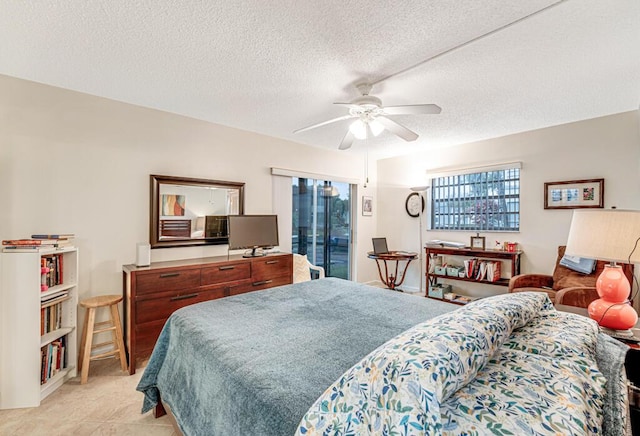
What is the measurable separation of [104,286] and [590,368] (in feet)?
11.8

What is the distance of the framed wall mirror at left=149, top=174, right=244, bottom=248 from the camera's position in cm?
324

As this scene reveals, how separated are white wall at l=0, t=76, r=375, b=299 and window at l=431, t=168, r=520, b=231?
343 centimetres

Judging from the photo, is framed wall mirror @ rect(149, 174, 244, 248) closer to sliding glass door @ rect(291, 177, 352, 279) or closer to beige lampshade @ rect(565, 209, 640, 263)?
sliding glass door @ rect(291, 177, 352, 279)

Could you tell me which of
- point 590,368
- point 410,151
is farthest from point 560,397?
point 410,151

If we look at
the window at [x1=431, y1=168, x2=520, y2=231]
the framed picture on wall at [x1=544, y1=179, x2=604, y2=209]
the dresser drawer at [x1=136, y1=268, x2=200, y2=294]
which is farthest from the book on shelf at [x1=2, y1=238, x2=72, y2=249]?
the framed picture on wall at [x1=544, y1=179, x2=604, y2=209]

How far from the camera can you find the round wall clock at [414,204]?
16.9 feet

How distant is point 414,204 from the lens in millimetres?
5230

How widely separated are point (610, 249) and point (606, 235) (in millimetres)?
71

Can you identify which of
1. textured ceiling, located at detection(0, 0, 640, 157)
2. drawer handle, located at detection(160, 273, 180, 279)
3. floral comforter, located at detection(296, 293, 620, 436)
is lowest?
drawer handle, located at detection(160, 273, 180, 279)

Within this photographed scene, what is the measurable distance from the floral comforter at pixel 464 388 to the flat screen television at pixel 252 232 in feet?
9.55

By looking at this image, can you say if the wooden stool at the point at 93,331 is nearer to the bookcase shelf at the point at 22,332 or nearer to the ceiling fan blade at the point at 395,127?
the bookcase shelf at the point at 22,332

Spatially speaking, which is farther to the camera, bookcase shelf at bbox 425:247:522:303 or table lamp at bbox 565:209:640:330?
bookcase shelf at bbox 425:247:522:303

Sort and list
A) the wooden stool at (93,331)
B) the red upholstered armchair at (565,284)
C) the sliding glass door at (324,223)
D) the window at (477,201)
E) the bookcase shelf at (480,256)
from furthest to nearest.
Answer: the sliding glass door at (324,223) → the window at (477,201) → the bookcase shelf at (480,256) → the red upholstered armchair at (565,284) → the wooden stool at (93,331)

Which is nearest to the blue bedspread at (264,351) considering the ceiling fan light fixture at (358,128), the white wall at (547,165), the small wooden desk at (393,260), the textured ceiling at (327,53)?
the ceiling fan light fixture at (358,128)
